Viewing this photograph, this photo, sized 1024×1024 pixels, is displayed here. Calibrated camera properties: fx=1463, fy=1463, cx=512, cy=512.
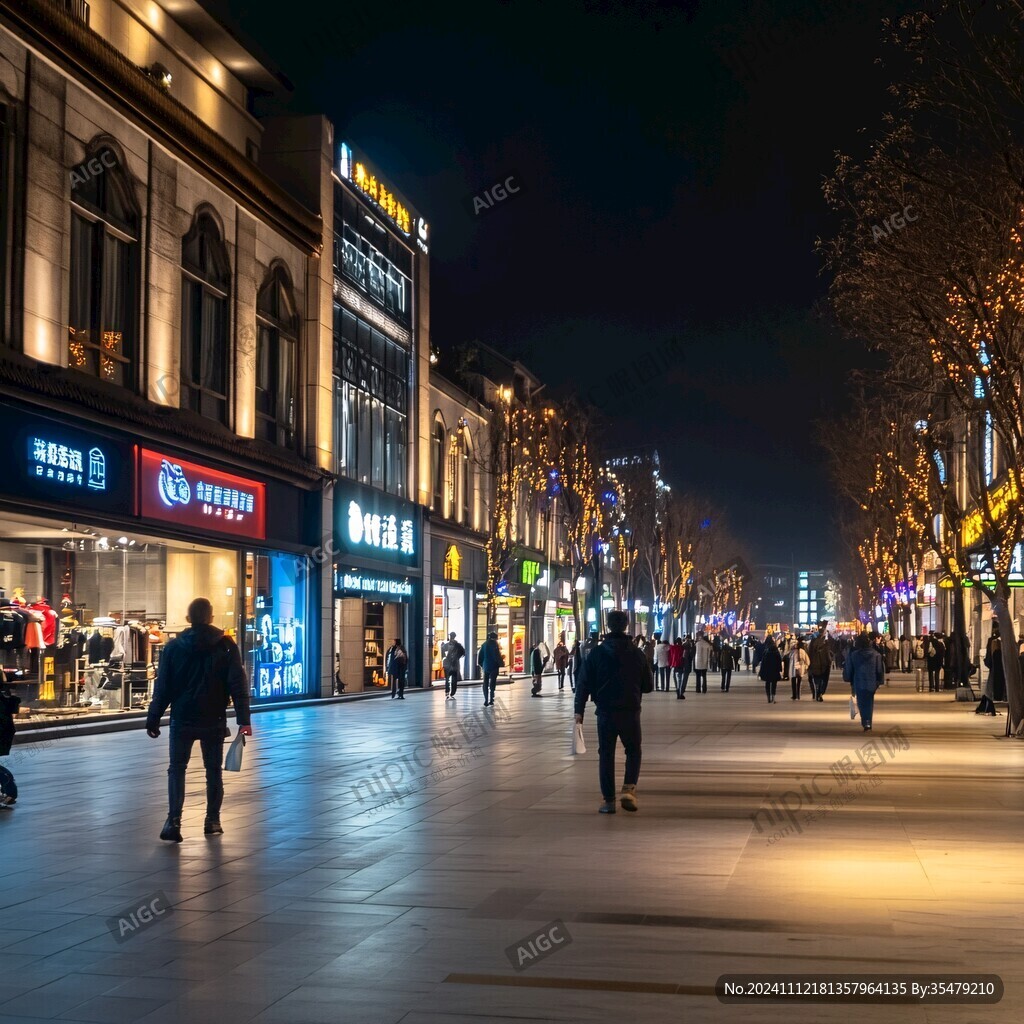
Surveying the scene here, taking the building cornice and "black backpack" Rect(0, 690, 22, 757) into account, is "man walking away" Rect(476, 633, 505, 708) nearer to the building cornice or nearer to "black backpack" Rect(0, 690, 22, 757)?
the building cornice

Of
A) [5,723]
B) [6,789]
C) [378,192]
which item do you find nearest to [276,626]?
[378,192]

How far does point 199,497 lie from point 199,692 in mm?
17510

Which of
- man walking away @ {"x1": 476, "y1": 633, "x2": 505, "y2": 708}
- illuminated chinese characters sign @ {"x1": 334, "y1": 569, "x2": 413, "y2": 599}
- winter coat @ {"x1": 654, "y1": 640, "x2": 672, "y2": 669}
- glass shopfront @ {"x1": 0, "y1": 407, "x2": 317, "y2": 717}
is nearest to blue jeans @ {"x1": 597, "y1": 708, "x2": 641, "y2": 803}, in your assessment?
glass shopfront @ {"x1": 0, "y1": 407, "x2": 317, "y2": 717}

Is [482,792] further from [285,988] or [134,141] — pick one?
[134,141]

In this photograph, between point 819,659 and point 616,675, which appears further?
point 819,659

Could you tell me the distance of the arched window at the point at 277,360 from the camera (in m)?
33.6

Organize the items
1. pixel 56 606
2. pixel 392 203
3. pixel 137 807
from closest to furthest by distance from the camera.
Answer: pixel 137 807 < pixel 56 606 < pixel 392 203

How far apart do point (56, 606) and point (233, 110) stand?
1441cm

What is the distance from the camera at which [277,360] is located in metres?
34.4

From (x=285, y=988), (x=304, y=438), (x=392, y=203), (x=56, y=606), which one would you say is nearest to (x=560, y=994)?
(x=285, y=988)

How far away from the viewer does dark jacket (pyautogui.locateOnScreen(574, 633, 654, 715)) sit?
43.5 feet

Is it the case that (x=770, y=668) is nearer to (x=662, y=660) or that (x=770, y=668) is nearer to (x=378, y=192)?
(x=662, y=660)

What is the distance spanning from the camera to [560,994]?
6484 mm

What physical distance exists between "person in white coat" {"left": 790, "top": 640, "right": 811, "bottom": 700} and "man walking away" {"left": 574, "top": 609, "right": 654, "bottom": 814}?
84.4 feet
